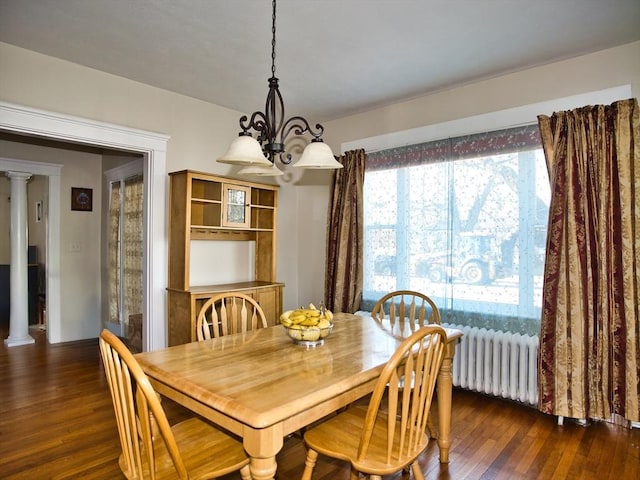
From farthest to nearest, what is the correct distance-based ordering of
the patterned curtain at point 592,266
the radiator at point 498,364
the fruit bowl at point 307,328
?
the radiator at point 498,364 → the patterned curtain at point 592,266 → the fruit bowl at point 307,328

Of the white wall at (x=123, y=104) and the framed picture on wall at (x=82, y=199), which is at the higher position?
the white wall at (x=123, y=104)

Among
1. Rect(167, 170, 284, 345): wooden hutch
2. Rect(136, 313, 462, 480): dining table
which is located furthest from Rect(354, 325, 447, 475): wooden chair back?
Rect(167, 170, 284, 345): wooden hutch

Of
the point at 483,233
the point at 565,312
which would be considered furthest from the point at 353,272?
the point at 565,312

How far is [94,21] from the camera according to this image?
234 centimetres

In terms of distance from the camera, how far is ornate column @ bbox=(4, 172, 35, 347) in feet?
15.6

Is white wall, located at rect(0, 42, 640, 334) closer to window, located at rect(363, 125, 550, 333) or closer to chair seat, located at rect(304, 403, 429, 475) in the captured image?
window, located at rect(363, 125, 550, 333)

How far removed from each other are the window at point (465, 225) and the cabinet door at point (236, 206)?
3.73ft

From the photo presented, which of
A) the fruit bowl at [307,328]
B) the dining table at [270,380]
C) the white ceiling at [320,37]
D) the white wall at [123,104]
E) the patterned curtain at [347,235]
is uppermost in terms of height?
the white ceiling at [320,37]

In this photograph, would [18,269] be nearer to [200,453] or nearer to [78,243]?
[78,243]

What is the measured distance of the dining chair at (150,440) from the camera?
4.01 ft

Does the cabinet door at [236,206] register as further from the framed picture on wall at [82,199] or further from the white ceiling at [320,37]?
the framed picture on wall at [82,199]

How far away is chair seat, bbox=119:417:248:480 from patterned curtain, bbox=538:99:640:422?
7.16 feet

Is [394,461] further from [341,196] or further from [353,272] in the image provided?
[341,196]

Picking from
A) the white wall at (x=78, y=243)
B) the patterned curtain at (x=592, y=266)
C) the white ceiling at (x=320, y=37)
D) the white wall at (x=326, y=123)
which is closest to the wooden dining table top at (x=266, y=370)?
the patterned curtain at (x=592, y=266)
